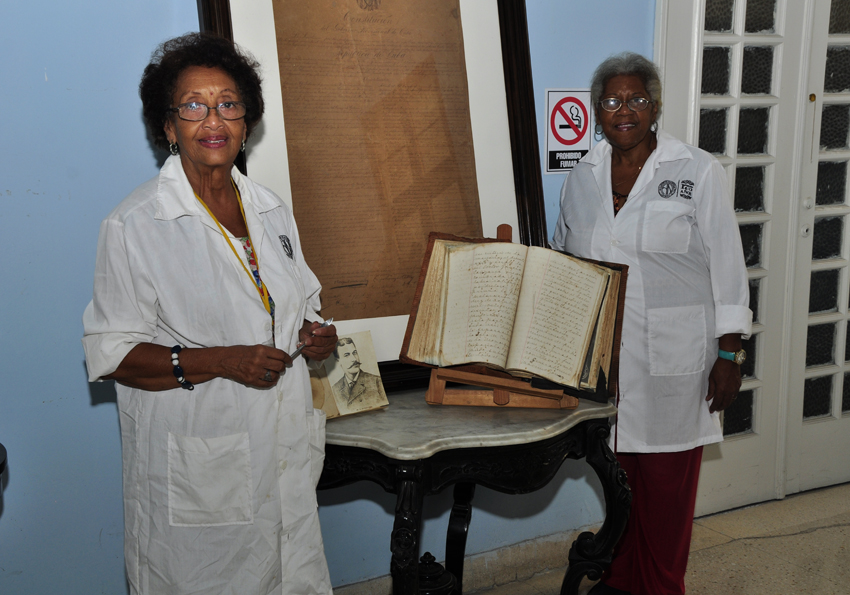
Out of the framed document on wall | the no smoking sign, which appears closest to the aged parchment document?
the framed document on wall

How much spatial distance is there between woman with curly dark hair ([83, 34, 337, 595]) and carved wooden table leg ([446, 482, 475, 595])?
2.58 feet

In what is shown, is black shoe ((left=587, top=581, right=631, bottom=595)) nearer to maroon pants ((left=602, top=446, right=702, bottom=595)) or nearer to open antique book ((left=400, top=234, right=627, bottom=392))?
maroon pants ((left=602, top=446, right=702, bottom=595))

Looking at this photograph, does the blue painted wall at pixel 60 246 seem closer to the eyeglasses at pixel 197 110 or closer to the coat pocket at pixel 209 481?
the eyeglasses at pixel 197 110

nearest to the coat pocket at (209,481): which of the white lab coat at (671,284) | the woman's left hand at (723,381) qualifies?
the white lab coat at (671,284)

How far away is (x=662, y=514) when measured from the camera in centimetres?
245

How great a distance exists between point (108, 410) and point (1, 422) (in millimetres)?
276

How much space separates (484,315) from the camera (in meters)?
1.98

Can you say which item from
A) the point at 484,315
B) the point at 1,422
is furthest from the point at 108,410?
the point at 484,315

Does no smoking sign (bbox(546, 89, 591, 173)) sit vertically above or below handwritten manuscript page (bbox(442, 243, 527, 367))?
above

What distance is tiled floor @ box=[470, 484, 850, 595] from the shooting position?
2.76 m

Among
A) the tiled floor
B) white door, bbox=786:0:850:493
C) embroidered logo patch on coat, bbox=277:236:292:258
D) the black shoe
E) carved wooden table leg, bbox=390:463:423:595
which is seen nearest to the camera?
carved wooden table leg, bbox=390:463:423:595

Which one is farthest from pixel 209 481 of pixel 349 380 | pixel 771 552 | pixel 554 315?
pixel 771 552

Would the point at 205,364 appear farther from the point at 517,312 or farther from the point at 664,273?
the point at 664,273

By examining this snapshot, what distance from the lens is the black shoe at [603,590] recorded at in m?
2.62
